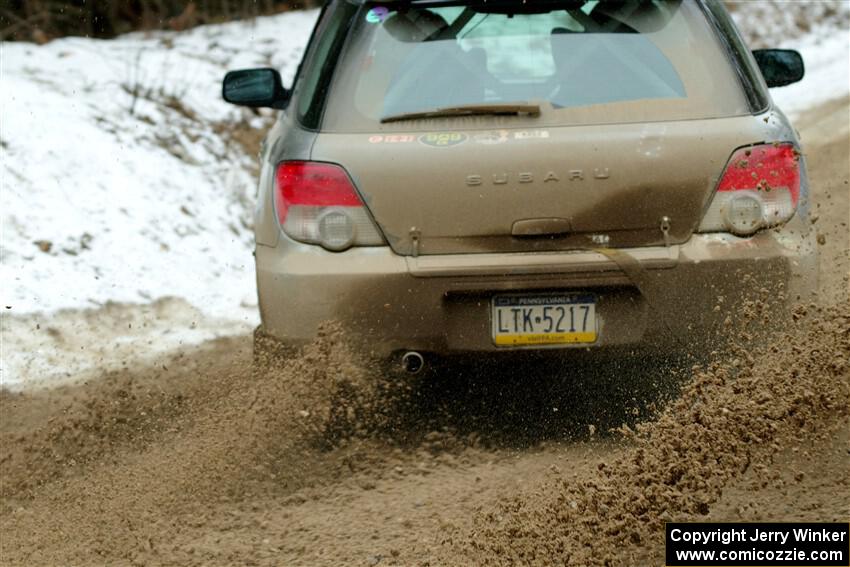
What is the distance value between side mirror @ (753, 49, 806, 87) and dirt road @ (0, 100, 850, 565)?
168cm

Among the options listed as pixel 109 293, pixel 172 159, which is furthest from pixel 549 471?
pixel 172 159

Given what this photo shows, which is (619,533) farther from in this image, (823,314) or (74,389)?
(74,389)

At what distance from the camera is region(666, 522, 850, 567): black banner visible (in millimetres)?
3770

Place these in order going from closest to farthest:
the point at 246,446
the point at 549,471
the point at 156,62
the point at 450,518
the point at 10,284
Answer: the point at 450,518, the point at 549,471, the point at 246,446, the point at 10,284, the point at 156,62

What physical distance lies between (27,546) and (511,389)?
210 centimetres

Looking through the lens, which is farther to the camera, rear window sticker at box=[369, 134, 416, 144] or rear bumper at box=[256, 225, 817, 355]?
rear window sticker at box=[369, 134, 416, 144]

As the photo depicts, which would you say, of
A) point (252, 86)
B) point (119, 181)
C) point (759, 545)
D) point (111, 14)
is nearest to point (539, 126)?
point (759, 545)

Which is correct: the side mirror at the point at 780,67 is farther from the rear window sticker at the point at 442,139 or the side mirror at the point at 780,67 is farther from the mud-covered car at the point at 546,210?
the rear window sticker at the point at 442,139

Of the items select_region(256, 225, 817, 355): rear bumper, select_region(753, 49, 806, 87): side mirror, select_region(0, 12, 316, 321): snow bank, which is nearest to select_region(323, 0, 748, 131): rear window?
select_region(256, 225, 817, 355): rear bumper

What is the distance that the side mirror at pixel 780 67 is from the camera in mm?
6238

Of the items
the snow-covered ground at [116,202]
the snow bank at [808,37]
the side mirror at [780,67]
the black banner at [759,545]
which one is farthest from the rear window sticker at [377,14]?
the snow bank at [808,37]

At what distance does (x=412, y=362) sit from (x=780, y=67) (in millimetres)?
2502

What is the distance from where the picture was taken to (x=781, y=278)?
4.80 meters

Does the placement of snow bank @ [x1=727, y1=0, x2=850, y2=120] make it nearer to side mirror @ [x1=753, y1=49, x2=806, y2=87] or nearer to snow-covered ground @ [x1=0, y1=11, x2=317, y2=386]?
snow-covered ground @ [x1=0, y1=11, x2=317, y2=386]
